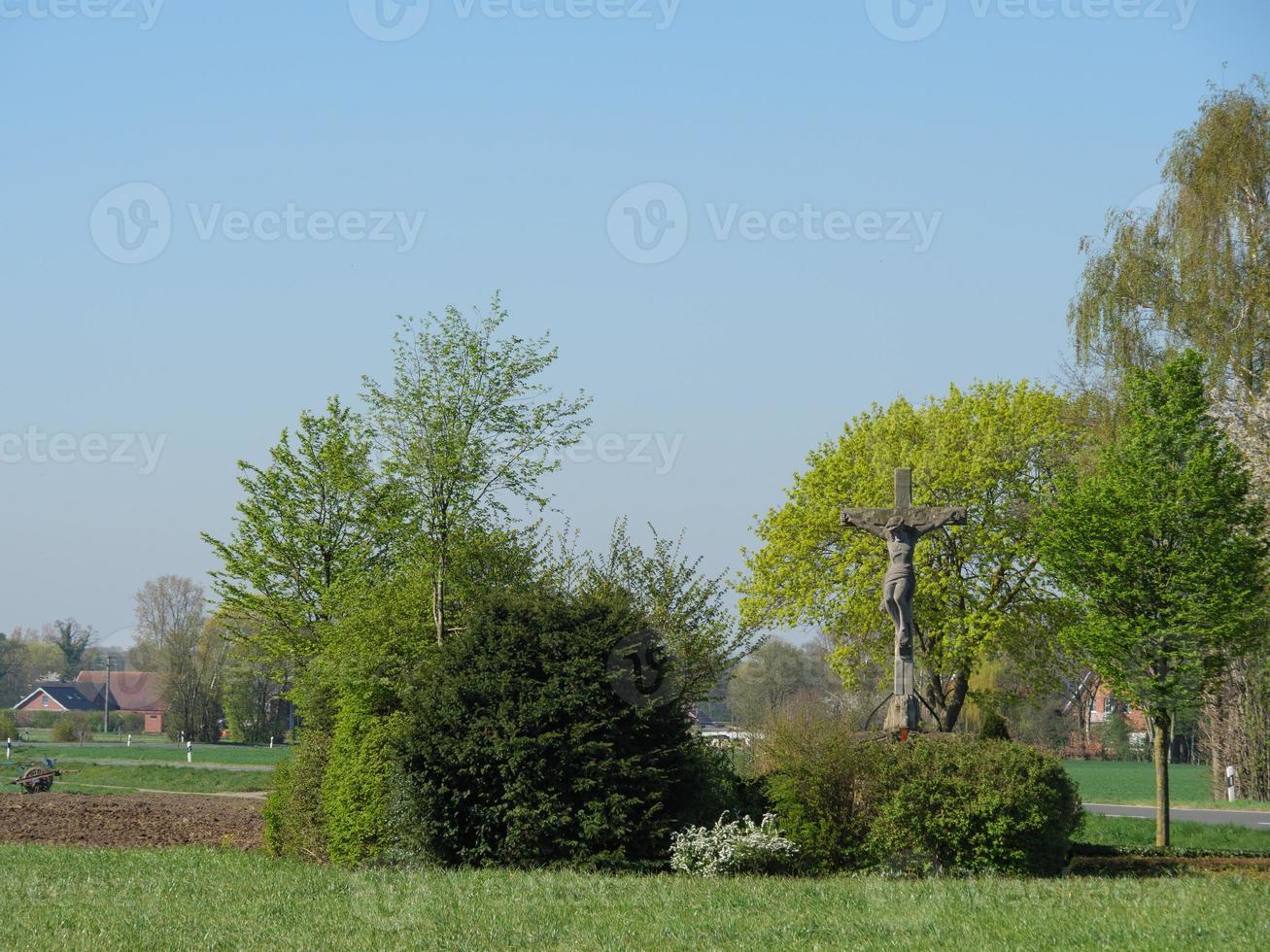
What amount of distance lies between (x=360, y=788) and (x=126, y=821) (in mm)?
13171

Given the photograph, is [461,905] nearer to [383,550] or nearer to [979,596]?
[383,550]

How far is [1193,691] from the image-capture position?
20391mm

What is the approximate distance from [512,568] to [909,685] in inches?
263

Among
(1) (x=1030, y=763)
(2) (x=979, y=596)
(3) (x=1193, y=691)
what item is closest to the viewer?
(1) (x=1030, y=763)

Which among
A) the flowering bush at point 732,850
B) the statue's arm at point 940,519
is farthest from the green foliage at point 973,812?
the statue's arm at point 940,519

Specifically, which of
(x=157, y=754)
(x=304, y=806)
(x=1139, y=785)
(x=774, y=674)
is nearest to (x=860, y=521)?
(x=304, y=806)

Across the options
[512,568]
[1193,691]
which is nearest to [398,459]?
[512,568]

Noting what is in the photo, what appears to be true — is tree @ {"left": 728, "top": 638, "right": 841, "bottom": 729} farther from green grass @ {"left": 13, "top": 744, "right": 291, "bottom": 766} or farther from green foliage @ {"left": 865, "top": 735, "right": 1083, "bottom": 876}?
green foliage @ {"left": 865, "top": 735, "right": 1083, "bottom": 876}

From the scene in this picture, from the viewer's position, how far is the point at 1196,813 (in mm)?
33188

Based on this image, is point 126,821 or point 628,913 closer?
point 628,913

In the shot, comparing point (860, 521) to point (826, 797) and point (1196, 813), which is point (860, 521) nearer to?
point (826, 797)

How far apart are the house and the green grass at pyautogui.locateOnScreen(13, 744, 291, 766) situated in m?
47.6

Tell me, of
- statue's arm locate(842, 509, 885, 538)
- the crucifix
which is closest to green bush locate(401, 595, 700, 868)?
the crucifix

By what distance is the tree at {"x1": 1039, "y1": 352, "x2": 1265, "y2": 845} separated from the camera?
20125mm
